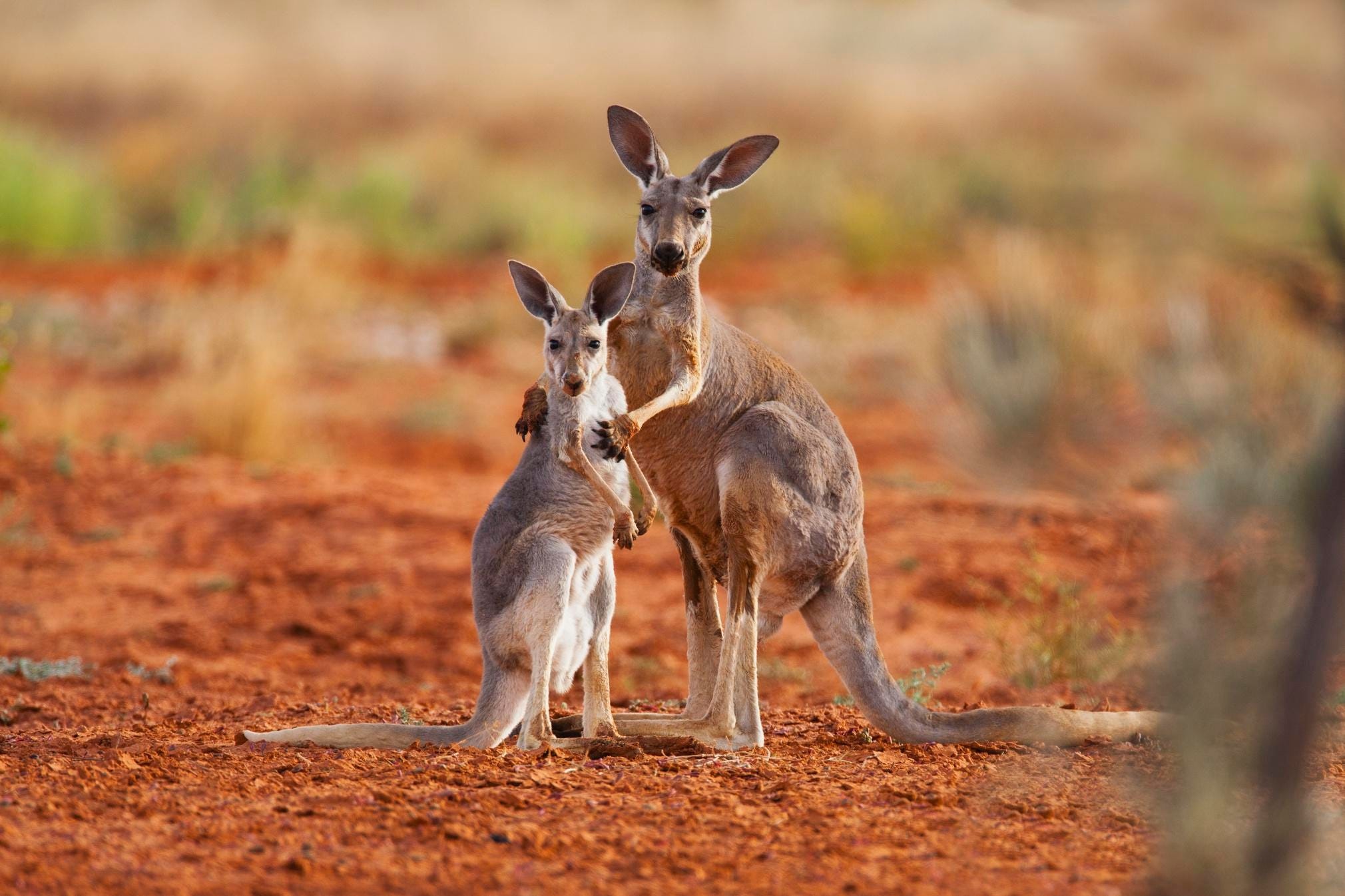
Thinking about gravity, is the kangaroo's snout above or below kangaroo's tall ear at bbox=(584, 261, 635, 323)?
above

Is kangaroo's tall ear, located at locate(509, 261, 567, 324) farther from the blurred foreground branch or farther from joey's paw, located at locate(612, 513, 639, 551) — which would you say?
the blurred foreground branch

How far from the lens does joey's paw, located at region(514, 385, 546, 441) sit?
5.25m

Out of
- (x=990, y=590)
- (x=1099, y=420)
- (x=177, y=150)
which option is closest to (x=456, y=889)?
(x=990, y=590)

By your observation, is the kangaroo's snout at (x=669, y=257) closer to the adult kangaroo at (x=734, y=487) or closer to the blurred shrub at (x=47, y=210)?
the adult kangaroo at (x=734, y=487)

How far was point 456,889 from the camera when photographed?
3.40 m

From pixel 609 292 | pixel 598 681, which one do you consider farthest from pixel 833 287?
pixel 598 681

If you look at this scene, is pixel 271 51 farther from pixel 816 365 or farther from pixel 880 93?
pixel 816 365

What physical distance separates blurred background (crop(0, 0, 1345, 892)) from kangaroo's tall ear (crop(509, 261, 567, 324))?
2152 mm

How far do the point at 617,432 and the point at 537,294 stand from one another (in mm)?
742

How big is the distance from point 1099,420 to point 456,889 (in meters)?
7.05

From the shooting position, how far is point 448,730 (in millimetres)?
4887

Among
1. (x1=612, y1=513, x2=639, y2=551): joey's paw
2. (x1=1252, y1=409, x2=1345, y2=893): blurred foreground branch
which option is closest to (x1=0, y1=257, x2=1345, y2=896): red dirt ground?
(x1=1252, y1=409, x2=1345, y2=893): blurred foreground branch

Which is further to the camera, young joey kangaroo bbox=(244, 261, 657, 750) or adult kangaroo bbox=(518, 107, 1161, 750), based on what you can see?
adult kangaroo bbox=(518, 107, 1161, 750)

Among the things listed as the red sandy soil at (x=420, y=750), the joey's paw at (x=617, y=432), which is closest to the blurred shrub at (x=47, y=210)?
the red sandy soil at (x=420, y=750)
